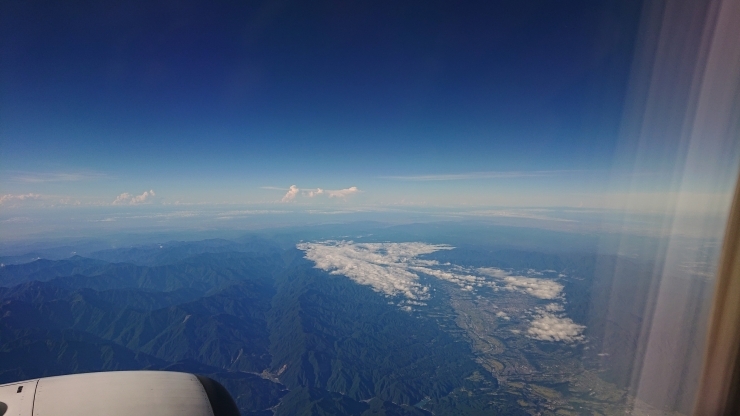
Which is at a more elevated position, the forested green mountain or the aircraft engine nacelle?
the aircraft engine nacelle

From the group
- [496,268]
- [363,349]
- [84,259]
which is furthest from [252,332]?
[84,259]

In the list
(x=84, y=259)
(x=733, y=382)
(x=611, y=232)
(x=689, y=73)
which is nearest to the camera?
(x=733, y=382)

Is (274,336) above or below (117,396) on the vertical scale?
below

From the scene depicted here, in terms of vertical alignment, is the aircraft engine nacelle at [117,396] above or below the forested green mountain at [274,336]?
above

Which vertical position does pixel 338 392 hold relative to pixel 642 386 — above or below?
below

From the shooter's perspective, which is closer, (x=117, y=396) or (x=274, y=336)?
(x=117, y=396)

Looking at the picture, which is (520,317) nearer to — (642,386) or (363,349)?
(363,349)

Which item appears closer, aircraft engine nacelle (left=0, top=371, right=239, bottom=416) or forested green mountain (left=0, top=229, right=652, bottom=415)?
aircraft engine nacelle (left=0, top=371, right=239, bottom=416)

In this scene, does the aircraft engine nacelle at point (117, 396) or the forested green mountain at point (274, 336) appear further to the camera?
the forested green mountain at point (274, 336)
